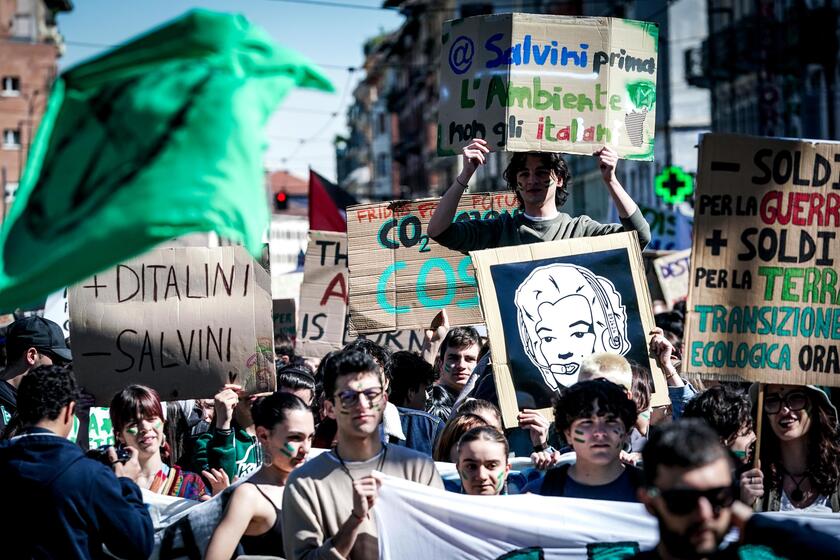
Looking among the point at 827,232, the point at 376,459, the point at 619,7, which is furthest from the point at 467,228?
the point at 619,7

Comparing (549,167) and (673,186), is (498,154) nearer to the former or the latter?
(673,186)

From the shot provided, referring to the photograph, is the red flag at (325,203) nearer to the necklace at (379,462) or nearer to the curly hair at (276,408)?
the curly hair at (276,408)

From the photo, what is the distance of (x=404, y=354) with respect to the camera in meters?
7.71

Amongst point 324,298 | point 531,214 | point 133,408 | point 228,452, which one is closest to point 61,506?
point 133,408

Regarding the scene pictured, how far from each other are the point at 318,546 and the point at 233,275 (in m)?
2.97

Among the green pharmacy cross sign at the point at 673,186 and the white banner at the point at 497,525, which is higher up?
the green pharmacy cross sign at the point at 673,186

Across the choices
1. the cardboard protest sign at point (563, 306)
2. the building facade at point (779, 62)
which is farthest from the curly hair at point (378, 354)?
the building facade at point (779, 62)

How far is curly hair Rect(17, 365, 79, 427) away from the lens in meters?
5.09

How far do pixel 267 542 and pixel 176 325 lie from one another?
7.75 feet

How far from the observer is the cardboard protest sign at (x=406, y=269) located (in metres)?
8.65

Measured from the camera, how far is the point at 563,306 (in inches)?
250

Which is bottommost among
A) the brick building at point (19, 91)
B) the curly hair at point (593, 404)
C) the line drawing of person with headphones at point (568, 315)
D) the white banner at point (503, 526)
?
the white banner at point (503, 526)

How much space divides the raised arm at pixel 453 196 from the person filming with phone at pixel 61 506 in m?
2.20

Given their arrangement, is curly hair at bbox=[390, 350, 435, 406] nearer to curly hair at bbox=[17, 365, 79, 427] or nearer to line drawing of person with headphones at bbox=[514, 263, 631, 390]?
line drawing of person with headphones at bbox=[514, 263, 631, 390]
